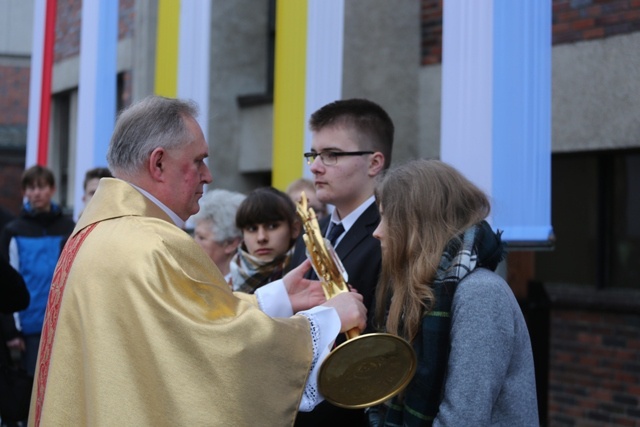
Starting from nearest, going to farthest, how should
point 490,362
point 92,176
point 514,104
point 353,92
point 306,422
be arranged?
point 490,362 < point 306,422 < point 514,104 < point 92,176 < point 353,92

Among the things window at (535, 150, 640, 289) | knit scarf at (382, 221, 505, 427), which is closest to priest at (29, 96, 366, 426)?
knit scarf at (382, 221, 505, 427)

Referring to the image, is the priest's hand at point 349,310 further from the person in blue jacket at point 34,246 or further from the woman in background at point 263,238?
the person in blue jacket at point 34,246

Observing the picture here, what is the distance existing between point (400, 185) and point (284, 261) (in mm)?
1638

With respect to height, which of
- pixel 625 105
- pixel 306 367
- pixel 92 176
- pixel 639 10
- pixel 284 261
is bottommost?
pixel 306 367

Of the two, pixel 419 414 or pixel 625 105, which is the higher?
pixel 625 105

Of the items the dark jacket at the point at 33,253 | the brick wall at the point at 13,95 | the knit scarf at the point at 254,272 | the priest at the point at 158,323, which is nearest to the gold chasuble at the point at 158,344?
the priest at the point at 158,323

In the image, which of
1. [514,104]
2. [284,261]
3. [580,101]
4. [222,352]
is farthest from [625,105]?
[222,352]

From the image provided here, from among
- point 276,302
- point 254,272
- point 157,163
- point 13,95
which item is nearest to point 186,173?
point 157,163

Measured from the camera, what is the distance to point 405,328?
2936 mm

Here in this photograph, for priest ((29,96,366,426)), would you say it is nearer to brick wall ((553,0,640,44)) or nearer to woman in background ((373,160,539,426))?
woman in background ((373,160,539,426))

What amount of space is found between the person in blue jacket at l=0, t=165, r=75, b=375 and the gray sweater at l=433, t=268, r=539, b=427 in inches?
185

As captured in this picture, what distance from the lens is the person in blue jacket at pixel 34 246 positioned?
22.4 feet

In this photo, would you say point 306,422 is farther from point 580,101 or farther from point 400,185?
point 580,101

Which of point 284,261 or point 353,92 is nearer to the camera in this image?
point 284,261
